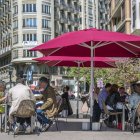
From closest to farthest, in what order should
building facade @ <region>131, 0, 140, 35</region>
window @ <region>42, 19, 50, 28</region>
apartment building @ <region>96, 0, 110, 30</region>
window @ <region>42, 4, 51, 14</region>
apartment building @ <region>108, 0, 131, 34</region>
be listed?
building facade @ <region>131, 0, 140, 35</region>, apartment building @ <region>108, 0, 131, 34</region>, window @ <region>42, 19, 50, 28</region>, window @ <region>42, 4, 51, 14</region>, apartment building @ <region>96, 0, 110, 30</region>

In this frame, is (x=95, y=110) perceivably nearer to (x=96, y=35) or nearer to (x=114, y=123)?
(x=114, y=123)

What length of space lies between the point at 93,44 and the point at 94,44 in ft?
0.21

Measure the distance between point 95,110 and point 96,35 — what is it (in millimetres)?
3637

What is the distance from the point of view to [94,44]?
47.8 feet

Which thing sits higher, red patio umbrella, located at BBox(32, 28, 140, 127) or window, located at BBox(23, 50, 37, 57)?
window, located at BBox(23, 50, 37, 57)

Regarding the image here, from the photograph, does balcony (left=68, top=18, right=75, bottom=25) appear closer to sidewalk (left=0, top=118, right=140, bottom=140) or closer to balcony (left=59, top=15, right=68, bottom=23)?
balcony (left=59, top=15, right=68, bottom=23)

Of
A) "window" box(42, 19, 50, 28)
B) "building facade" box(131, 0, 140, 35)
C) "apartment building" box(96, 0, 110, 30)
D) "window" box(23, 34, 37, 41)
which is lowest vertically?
"building facade" box(131, 0, 140, 35)

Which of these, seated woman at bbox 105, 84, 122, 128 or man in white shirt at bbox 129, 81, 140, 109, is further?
seated woman at bbox 105, 84, 122, 128

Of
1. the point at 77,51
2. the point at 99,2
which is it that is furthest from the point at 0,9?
the point at 77,51

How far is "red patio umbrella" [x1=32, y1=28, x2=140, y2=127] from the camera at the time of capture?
12.9 m

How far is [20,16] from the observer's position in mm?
85375

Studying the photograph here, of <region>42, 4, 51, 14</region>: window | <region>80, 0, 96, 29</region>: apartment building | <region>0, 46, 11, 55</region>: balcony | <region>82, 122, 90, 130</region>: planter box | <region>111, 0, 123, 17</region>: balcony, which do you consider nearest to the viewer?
<region>82, 122, 90, 130</region>: planter box

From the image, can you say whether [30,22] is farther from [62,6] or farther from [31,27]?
[62,6]

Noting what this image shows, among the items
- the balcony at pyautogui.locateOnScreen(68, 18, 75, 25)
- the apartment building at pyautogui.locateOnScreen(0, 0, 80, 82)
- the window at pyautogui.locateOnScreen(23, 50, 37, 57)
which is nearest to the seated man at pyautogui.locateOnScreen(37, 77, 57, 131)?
the apartment building at pyautogui.locateOnScreen(0, 0, 80, 82)
